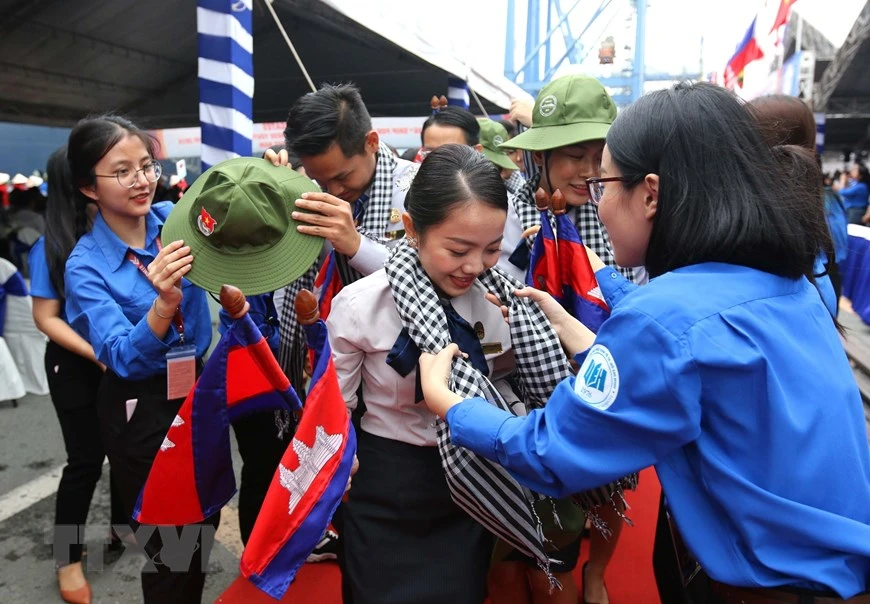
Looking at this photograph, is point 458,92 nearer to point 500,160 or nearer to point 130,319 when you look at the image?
point 500,160

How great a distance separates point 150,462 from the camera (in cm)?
203

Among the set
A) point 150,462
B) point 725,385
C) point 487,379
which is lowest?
point 150,462

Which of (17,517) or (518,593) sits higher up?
(518,593)

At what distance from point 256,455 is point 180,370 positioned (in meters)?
0.63

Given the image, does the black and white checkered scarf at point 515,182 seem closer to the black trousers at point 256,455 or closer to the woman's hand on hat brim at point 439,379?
the black trousers at point 256,455

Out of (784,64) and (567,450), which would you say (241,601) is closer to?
(567,450)

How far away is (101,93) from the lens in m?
8.03

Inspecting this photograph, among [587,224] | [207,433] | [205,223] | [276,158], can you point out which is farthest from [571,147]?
[207,433]

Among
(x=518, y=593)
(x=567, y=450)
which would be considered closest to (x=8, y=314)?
(x=518, y=593)

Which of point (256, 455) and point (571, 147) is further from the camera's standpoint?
point (256, 455)

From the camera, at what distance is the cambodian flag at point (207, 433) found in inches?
65.5

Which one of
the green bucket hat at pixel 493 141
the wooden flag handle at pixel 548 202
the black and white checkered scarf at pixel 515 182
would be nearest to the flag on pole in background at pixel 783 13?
the green bucket hat at pixel 493 141

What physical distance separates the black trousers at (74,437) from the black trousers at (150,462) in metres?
0.60

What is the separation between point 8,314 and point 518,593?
470 cm
